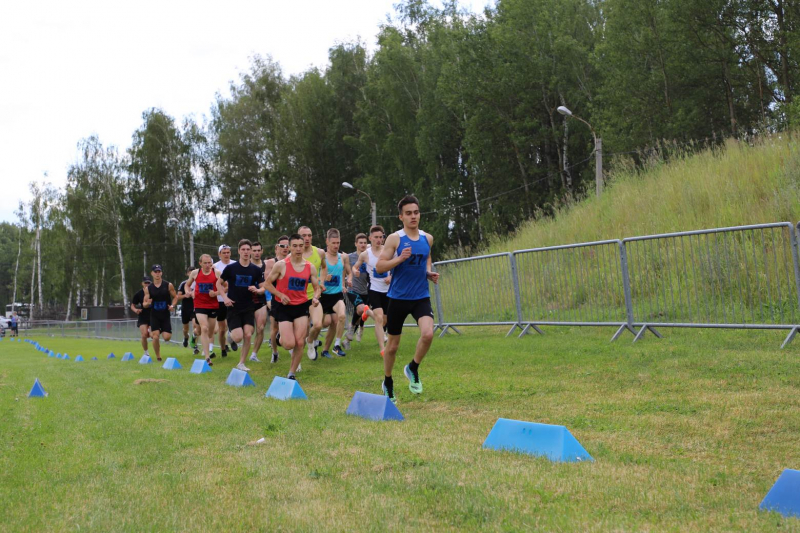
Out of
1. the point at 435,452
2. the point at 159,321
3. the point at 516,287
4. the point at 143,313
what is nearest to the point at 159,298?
the point at 159,321

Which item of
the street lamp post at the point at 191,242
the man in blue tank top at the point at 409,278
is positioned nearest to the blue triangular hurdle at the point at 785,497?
the man in blue tank top at the point at 409,278

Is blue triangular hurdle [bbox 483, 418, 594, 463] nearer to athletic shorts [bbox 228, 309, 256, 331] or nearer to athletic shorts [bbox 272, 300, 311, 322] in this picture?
athletic shorts [bbox 272, 300, 311, 322]

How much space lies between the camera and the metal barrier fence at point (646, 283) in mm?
10086

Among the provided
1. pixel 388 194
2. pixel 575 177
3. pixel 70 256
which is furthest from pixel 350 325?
pixel 70 256

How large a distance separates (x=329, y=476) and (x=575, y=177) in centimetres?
3805

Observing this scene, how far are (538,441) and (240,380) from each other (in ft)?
21.9

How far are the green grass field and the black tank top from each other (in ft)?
20.9

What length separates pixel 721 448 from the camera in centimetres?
536

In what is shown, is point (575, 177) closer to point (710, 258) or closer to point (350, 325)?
point (350, 325)

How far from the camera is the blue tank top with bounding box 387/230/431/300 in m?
8.04

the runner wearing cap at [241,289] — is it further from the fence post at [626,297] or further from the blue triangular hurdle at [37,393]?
the fence post at [626,297]

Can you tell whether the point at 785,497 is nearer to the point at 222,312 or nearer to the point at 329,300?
the point at 329,300

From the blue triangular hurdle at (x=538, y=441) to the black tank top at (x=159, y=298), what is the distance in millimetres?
13165

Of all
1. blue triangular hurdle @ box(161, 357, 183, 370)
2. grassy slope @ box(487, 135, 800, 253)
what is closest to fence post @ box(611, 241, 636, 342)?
grassy slope @ box(487, 135, 800, 253)
